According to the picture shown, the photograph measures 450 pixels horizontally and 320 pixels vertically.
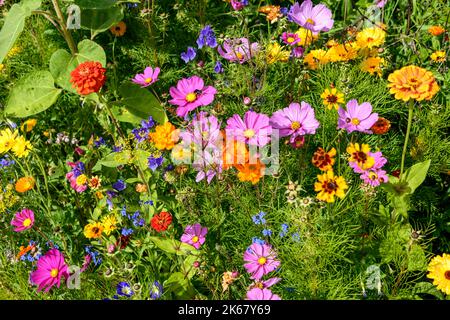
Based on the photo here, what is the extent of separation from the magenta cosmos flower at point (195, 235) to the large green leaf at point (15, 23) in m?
0.65

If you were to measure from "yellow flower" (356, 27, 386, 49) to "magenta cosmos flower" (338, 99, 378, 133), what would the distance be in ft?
1.20

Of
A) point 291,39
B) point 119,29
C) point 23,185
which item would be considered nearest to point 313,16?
point 291,39

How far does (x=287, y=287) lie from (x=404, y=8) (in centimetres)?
142

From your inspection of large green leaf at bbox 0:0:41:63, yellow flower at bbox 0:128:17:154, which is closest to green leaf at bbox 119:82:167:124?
large green leaf at bbox 0:0:41:63

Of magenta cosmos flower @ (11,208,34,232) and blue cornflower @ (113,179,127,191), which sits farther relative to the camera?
blue cornflower @ (113,179,127,191)

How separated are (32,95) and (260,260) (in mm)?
736

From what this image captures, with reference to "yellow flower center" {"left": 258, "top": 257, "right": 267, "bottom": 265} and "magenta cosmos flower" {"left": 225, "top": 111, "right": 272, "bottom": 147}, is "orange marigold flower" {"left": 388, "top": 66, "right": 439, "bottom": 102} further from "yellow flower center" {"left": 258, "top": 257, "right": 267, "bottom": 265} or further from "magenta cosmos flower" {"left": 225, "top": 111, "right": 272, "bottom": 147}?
"yellow flower center" {"left": 258, "top": 257, "right": 267, "bottom": 265}

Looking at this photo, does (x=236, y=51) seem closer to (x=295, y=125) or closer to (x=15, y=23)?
(x=295, y=125)

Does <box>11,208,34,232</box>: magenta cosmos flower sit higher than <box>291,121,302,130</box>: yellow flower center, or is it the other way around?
<box>291,121,302,130</box>: yellow flower center

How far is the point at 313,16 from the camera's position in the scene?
1.57 m

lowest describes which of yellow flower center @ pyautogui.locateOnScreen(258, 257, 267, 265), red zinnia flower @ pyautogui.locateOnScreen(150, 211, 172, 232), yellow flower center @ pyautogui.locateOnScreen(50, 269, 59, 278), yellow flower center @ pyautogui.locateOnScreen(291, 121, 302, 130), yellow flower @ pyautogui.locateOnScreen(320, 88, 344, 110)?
yellow flower center @ pyautogui.locateOnScreen(50, 269, 59, 278)

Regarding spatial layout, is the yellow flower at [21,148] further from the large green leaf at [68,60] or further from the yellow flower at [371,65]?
the yellow flower at [371,65]

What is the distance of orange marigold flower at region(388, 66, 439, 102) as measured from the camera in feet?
3.84

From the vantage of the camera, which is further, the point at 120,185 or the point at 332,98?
the point at 120,185
